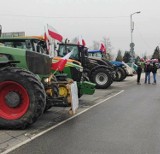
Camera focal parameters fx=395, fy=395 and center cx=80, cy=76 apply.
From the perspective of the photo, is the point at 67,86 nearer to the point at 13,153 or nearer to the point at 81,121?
the point at 81,121

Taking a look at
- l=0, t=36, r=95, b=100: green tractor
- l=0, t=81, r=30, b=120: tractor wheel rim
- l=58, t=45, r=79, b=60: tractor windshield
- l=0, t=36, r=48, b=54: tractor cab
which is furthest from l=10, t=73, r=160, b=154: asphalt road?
l=58, t=45, r=79, b=60: tractor windshield

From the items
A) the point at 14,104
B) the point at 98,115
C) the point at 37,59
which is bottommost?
the point at 98,115

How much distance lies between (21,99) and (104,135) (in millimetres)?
2096

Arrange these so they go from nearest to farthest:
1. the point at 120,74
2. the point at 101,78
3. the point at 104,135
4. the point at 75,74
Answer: the point at 104,135 → the point at 75,74 → the point at 101,78 → the point at 120,74

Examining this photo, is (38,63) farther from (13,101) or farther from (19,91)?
(13,101)

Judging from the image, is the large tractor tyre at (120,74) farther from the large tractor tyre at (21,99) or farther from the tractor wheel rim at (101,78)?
the large tractor tyre at (21,99)

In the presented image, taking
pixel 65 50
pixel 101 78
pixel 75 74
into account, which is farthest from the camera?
pixel 101 78

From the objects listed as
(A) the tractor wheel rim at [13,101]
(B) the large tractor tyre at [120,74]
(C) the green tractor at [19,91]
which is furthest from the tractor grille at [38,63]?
(B) the large tractor tyre at [120,74]

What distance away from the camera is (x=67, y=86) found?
10.6 m

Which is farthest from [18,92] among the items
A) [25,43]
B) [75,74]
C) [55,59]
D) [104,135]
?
[75,74]

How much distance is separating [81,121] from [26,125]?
1.80 meters

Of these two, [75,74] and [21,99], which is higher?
[75,74]

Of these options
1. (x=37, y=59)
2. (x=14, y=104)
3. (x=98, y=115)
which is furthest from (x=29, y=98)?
(x=98, y=115)

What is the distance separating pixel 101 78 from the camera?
874 inches
